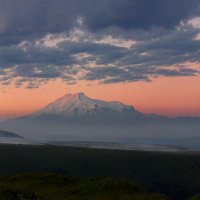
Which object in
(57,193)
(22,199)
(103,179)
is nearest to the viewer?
(22,199)

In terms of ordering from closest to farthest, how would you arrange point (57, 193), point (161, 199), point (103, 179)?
1. point (161, 199)
2. point (57, 193)
3. point (103, 179)

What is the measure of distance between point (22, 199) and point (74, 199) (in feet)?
27.7

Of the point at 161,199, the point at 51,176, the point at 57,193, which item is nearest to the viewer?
the point at 161,199

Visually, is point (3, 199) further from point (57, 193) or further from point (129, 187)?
point (129, 187)

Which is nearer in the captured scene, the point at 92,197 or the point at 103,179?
the point at 92,197

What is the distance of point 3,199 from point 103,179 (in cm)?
1751

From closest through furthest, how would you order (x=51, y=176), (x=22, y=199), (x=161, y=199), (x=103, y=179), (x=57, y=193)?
(x=22, y=199), (x=161, y=199), (x=57, y=193), (x=103, y=179), (x=51, y=176)

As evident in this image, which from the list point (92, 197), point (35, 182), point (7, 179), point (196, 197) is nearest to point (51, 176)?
point (35, 182)

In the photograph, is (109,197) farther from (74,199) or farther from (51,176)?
(51,176)

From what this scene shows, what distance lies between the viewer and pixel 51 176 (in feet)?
203

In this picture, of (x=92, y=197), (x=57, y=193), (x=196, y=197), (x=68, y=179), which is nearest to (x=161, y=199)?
(x=196, y=197)

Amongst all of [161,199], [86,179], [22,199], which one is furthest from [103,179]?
[22,199]

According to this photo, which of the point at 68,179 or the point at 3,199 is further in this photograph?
the point at 68,179

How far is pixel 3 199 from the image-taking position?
4450 centimetres
